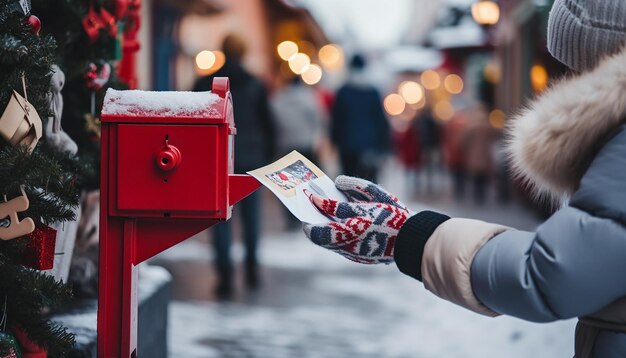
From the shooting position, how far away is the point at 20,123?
2.37m

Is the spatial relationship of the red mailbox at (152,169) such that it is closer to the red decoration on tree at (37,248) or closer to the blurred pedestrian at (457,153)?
the red decoration on tree at (37,248)

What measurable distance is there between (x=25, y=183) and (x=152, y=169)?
34cm

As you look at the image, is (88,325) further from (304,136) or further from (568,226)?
(304,136)

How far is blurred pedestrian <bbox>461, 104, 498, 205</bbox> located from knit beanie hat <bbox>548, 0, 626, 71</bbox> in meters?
13.4

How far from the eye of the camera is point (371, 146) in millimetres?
10914

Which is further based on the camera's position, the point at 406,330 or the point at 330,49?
the point at 330,49

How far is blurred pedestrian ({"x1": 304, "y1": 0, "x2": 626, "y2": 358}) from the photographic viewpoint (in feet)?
5.82

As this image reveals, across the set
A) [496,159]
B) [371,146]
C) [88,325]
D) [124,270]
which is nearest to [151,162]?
[124,270]

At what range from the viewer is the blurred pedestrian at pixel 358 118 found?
35.7 ft

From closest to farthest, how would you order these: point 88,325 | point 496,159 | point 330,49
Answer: point 88,325 < point 496,159 < point 330,49

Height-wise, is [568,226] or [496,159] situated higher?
[568,226]

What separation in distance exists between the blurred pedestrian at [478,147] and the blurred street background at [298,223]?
0.08 ft

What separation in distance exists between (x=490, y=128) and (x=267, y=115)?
859 cm

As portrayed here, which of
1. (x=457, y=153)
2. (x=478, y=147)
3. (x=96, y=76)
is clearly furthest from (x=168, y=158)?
(x=457, y=153)
